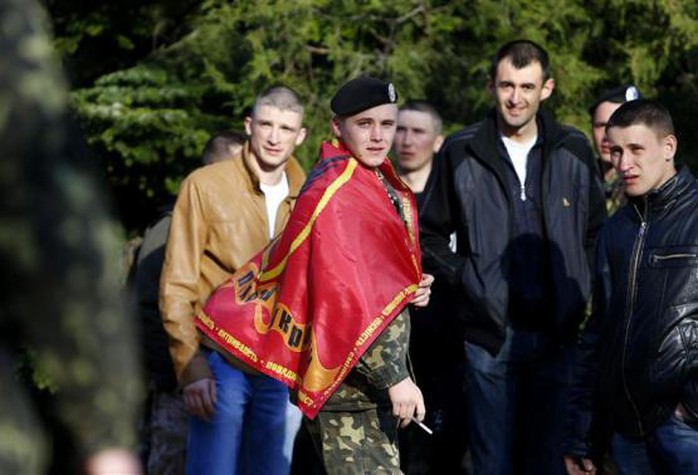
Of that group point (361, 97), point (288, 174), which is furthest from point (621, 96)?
point (361, 97)

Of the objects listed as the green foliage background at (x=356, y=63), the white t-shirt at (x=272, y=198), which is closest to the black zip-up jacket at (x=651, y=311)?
the white t-shirt at (x=272, y=198)

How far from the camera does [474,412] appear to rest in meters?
7.32

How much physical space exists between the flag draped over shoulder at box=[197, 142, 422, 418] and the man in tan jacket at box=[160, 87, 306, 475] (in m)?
0.73

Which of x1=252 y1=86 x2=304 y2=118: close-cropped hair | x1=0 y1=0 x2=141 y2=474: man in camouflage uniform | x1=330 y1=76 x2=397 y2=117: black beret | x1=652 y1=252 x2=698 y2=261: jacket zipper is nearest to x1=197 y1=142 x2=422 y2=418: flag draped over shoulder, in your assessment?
x1=330 y1=76 x2=397 y2=117: black beret

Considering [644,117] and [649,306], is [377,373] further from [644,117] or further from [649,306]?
[644,117]

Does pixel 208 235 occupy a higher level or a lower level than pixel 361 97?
lower

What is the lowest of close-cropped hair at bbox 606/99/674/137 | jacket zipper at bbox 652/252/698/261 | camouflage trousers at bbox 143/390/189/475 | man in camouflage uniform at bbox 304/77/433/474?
camouflage trousers at bbox 143/390/189/475

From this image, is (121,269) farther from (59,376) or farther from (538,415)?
(59,376)

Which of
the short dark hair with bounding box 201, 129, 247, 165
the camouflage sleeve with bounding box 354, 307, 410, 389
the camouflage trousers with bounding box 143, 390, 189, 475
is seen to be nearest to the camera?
the camouflage sleeve with bounding box 354, 307, 410, 389

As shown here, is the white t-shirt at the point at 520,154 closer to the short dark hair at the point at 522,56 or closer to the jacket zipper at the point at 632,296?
the short dark hair at the point at 522,56

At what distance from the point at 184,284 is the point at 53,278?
4.82 metres

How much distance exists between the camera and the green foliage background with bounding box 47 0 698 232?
11203mm

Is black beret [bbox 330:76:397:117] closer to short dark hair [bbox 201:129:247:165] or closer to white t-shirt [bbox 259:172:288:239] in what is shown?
white t-shirt [bbox 259:172:288:239]

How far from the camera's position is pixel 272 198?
25.1 ft
